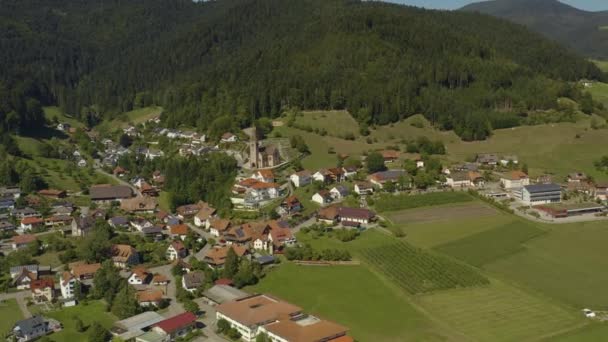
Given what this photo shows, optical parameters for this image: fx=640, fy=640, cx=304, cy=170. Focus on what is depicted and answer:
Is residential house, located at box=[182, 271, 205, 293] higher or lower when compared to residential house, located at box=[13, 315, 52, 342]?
higher

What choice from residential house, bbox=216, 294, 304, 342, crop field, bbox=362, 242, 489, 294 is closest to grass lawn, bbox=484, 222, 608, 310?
crop field, bbox=362, 242, 489, 294

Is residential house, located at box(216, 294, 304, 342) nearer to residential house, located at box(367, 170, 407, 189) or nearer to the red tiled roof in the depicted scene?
the red tiled roof

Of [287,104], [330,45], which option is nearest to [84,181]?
[287,104]

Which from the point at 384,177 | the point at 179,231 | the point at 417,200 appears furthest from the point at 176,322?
the point at 384,177

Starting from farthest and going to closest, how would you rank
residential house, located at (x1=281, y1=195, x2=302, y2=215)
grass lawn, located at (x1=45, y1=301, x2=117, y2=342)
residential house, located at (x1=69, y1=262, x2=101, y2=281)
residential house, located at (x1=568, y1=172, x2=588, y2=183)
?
residential house, located at (x1=568, y1=172, x2=588, y2=183)
residential house, located at (x1=281, y1=195, x2=302, y2=215)
residential house, located at (x1=69, y1=262, x2=101, y2=281)
grass lawn, located at (x1=45, y1=301, x2=117, y2=342)

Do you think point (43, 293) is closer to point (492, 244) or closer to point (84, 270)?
point (84, 270)
